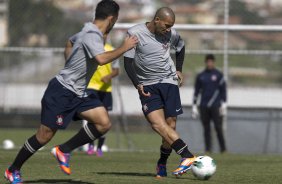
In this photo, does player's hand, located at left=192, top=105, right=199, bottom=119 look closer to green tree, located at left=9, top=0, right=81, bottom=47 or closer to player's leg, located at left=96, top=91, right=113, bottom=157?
player's leg, located at left=96, top=91, right=113, bottom=157

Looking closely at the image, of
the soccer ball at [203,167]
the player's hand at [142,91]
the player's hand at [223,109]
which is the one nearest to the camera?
the soccer ball at [203,167]

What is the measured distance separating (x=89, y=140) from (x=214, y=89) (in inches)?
378

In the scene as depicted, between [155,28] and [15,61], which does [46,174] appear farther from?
[15,61]

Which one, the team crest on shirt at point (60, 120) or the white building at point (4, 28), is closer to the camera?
the team crest on shirt at point (60, 120)

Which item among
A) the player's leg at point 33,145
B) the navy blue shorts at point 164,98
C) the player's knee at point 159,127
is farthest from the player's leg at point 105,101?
the player's leg at point 33,145

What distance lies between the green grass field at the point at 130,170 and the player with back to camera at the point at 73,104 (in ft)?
2.07

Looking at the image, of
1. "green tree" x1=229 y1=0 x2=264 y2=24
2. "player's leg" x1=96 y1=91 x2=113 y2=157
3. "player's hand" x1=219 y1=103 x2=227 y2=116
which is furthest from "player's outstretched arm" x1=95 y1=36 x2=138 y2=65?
"green tree" x1=229 y1=0 x2=264 y2=24

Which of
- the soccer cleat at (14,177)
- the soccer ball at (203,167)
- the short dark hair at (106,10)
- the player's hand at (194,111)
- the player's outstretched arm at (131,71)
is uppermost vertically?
the short dark hair at (106,10)

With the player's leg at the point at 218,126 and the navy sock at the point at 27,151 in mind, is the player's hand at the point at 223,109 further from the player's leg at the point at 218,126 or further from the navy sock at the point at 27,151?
the navy sock at the point at 27,151

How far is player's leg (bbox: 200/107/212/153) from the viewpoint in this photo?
62.1 feet

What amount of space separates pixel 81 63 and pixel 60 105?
1.70 feet

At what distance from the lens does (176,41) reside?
11.1 m

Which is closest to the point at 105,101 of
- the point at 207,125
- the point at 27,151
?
the point at 207,125

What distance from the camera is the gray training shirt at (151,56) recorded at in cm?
1082
